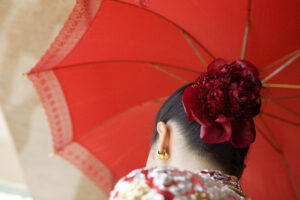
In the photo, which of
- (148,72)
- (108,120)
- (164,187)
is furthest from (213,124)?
(108,120)

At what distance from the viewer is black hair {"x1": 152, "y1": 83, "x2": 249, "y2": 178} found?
Answer: 2.57ft

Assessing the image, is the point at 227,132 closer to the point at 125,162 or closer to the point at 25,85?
the point at 125,162

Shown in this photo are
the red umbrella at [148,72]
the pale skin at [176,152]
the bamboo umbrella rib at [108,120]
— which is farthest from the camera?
the bamboo umbrella rib at [108,120]

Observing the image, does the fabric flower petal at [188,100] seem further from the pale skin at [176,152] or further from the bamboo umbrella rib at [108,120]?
the bamboo umbrella rib at [108,120]

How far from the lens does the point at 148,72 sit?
57.6 inches

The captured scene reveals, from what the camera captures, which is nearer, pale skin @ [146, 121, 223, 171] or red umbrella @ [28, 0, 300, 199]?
pale skin @ [146, 121, 223, 171]

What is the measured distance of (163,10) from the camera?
1.22 meters

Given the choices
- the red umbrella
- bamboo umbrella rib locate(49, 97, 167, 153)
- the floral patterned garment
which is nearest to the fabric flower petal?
the floral patterned garment

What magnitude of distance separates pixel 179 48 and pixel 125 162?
64cm

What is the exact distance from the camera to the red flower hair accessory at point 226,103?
30.9 inches

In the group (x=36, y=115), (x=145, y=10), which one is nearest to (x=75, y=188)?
(x=36, y=115)

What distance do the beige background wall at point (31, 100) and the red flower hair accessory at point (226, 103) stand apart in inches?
45.6

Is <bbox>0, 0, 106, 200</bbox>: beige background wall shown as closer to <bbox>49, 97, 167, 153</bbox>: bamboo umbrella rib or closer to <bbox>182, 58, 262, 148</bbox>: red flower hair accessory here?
<bbox>49, 97, 167, 153</bbox>: bamboo umbrella rib

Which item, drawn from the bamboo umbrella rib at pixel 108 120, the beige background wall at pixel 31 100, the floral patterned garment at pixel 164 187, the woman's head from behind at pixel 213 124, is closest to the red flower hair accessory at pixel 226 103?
the woman's head from behind at pixel 213 124
